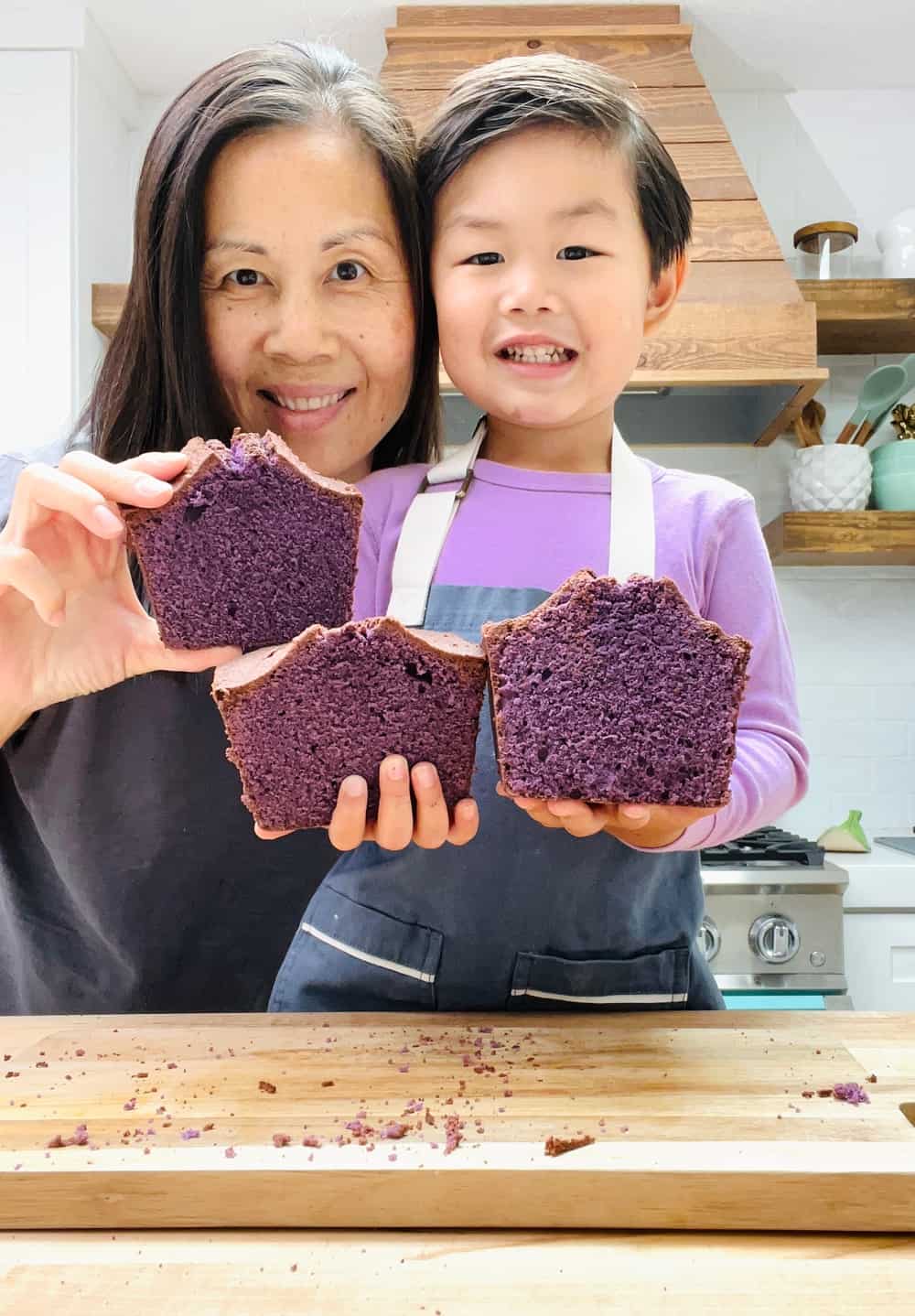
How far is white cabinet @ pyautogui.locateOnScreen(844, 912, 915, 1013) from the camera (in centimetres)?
275

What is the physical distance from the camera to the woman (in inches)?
48.2

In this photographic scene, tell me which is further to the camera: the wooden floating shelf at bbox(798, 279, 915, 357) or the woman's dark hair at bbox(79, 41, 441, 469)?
the wooden floating shelf at bbox(798, 279, 915, 357)

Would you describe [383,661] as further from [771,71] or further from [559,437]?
[771,71]

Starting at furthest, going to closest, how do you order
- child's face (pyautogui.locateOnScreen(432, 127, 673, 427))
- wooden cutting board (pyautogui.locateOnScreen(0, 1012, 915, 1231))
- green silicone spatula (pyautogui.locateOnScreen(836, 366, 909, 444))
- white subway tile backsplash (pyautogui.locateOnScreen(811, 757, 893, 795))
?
white subway tile backsplash (pyautogui.locateOnScreen(811, 757, 893, 795)), green silicone spatula (pyautogui.locateOnScreen(836, 366, 909, 444)), child's face (pyautogui.locateOnScreen(432, 127, 673, 427)), wooden cutting board (pyautogui.locateOnScreen(0, 1012, 915, 1231))

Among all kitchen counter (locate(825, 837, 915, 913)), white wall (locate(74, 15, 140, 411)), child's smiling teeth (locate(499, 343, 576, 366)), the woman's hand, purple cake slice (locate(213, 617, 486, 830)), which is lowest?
kitchen counter (locate(825, 837, 915, 913))

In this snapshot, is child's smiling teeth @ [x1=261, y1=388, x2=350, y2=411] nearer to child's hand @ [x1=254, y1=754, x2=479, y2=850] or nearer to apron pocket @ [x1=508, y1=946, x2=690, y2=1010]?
child's hand @ [x1=254, y1=754, x2=479, y2=850]

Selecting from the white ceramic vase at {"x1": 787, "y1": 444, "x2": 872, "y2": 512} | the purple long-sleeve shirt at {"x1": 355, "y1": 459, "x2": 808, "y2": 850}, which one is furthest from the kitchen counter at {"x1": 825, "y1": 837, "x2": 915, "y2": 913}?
the purple long-sleeve shirt at {"x1": 355, "y1": 459, "x2": 808, "y2": 850}

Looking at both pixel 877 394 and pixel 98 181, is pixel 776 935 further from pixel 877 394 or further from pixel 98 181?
pixel 98 181

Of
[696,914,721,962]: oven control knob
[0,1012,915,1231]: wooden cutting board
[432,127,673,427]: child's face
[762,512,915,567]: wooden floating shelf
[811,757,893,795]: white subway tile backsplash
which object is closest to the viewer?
[0,1012,915,1231]: wooden cutting board

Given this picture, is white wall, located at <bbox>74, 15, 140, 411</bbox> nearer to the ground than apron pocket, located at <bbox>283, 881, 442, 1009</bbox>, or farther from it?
farther from it

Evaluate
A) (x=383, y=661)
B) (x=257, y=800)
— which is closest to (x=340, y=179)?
(x=383, y=661)

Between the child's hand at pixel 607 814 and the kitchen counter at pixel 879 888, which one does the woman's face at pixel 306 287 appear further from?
Answer: the kitchen counter at pixel 879 888

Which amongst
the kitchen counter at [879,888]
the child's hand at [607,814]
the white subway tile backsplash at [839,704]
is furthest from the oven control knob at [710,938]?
the child's hand at [607,814]

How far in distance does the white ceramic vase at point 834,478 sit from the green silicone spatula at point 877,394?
0.49 feet
